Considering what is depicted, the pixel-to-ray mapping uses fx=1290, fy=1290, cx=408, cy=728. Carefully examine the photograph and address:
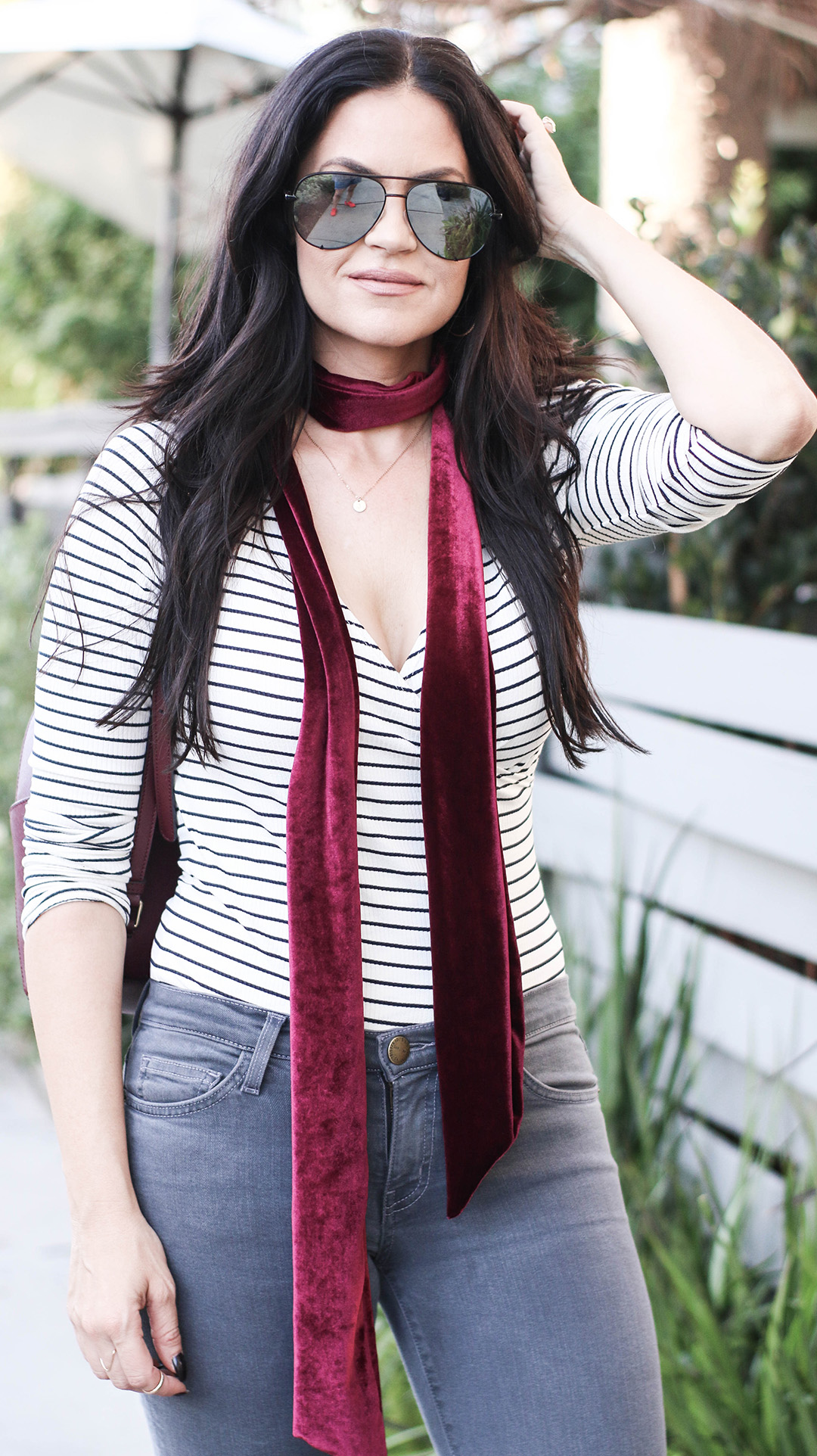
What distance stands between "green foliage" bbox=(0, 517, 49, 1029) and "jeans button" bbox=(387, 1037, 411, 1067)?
9.03 feet

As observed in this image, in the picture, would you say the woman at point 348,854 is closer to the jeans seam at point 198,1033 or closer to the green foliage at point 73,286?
the jeans seam at point 198,1033

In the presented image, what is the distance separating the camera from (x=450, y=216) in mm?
1432

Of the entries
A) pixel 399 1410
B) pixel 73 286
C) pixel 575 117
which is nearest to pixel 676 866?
pixel 399 1410

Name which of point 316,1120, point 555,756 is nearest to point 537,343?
point 316,1120

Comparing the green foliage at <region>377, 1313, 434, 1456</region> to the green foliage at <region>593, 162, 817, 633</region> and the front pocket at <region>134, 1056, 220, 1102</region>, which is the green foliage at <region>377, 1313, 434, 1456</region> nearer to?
the front pocket at <region>134, 1056, 220, 1102</region>

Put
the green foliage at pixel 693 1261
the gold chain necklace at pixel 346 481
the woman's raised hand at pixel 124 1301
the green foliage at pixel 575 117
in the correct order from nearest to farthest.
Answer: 1. the woman's raised hand at pixel 124 1301
2. the gold chain necklace at pixel 346 481
3. the green foliage at pixel 693 1261
4. the green foliage at pixel 575 117

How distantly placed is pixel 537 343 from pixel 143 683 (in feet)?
2.29

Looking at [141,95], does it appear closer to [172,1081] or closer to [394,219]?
[394,219]

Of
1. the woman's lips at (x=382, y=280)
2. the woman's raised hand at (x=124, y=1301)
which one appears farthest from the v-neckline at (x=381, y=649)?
the woman's raised hand at (x=124, y=1301)

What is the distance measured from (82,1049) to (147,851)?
0.76ft

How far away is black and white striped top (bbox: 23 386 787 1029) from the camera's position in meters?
1.35

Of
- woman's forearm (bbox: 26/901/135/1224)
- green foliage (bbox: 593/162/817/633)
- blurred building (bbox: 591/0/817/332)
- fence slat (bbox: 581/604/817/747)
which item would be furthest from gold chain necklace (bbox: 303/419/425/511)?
blurred building (bbox: 591/0/817/332)

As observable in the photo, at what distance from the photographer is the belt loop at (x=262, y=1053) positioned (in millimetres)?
1332

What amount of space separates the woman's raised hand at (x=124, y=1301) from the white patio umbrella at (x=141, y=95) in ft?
10.3
